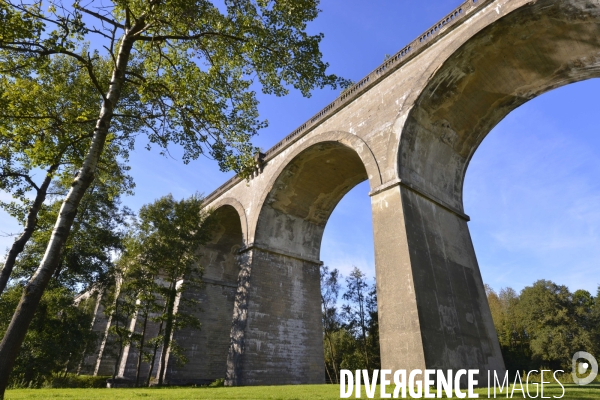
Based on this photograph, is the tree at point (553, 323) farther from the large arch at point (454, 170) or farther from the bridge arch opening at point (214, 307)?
the bridge arch opening at point (214, 307)

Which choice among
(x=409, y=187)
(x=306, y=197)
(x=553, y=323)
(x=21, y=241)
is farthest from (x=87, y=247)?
(x=553, y=323)

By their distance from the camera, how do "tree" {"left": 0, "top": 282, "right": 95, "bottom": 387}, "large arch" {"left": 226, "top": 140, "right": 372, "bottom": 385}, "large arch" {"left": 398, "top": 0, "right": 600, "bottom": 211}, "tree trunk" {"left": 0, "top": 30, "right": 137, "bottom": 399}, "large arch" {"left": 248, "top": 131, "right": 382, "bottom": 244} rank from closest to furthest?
"tree trunk" {"left": 0, "top": 30, "right": 137, "bottom": 399} < "large arch" {"left": 398, "top": 0, "right": 600, "bottom": 211} < "large arch" {"left": 248, "top": 131, "right": 382, "bottom": 244} < "large arch" {"left": 226, "top": 140, "right": 372, "bottom": 385} < "tree" {"left": 0, "top": 282, "right": 95, "bottom": 387}

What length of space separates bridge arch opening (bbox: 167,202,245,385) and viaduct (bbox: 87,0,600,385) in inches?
37.7

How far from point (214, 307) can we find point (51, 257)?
51.0 feet

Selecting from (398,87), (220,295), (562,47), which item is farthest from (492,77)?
(220,295)

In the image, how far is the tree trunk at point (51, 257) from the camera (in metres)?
4.84

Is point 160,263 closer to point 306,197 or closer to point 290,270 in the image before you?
point 290,270

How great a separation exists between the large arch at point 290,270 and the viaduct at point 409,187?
0.05 m

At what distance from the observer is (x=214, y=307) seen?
66.0 ft

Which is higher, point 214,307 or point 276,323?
point 214,307

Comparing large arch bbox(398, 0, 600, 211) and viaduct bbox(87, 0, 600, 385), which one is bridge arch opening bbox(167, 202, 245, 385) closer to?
viaduct bbox(87, 0, 600, 385)

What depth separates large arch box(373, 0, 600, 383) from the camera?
28.5ft

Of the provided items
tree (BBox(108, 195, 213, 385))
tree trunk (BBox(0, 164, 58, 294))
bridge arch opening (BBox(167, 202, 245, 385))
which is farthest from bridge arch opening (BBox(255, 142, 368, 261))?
tree trunk (BBox(0, 164, 58, 294))

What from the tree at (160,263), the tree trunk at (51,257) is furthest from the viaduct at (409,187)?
the tree trunk at (51,257)
